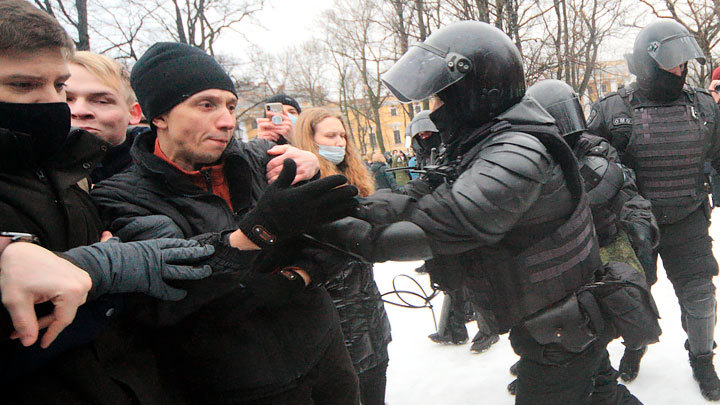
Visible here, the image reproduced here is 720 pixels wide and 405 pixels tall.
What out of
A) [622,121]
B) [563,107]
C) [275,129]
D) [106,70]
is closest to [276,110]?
[275,129]

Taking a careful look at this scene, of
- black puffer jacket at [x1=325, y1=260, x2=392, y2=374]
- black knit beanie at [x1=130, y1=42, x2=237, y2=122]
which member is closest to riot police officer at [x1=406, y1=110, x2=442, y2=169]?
black puffer jacket at [x1=325, y1=260, x2=392, y2=374]

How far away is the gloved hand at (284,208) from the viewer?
1.13 m

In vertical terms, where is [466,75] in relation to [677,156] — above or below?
above

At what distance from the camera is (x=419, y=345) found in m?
3.89

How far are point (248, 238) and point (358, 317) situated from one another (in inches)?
48.9

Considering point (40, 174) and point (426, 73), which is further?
point (426, 73)

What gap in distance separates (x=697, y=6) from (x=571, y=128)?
14.0 meters

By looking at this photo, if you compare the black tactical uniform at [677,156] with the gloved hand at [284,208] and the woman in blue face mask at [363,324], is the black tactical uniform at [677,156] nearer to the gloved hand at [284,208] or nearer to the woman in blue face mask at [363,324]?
the woman in blue face mask at [363,324]

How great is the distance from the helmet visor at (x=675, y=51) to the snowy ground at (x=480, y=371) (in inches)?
79.7

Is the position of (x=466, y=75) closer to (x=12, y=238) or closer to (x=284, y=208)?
(x=284, y=208)

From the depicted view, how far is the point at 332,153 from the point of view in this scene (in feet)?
8.63

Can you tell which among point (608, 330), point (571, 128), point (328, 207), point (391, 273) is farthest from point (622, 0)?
point (328, 207)

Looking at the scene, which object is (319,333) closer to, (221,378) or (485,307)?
(221,378)

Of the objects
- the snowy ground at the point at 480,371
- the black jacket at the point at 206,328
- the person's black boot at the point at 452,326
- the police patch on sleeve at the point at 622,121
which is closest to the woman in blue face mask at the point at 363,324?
the black jacket at the point at 206,328
